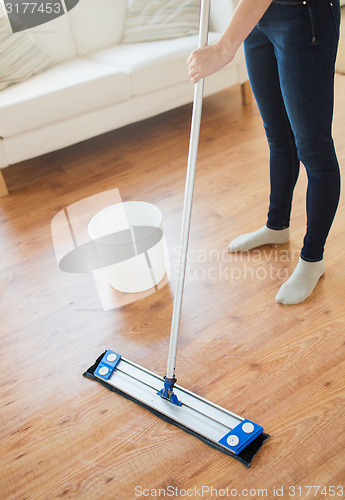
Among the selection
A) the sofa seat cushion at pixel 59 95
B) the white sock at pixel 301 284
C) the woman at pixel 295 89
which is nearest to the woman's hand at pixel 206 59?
the woman at pixel 295 89

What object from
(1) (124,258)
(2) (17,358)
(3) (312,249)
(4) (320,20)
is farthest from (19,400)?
(4) (320,20)

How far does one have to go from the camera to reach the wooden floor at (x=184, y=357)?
1023mm

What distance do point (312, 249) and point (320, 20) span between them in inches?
23.0

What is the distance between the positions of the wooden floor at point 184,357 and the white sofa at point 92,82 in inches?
12.0

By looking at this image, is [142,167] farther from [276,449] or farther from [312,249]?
[276,449]

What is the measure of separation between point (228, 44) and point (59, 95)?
1.25 meters

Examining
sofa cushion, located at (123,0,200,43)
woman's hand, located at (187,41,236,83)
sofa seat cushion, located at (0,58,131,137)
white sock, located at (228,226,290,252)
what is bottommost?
white sock, located at (228,226,290,252)

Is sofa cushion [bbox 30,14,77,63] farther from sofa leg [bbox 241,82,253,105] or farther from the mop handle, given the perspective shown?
the mop handle

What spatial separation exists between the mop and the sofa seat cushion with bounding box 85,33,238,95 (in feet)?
4.36

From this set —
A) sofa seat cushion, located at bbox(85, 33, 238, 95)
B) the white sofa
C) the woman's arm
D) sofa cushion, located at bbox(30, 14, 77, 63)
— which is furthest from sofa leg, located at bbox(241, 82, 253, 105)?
the woman's arm

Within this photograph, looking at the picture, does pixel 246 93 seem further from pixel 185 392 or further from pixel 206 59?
pixel 185 392

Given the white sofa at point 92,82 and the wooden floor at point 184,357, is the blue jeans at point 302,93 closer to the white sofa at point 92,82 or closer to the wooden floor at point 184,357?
the wooden floor at point 184,357

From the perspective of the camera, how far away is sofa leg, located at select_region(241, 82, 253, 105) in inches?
103

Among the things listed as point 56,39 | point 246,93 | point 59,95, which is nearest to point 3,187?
point 59,95
